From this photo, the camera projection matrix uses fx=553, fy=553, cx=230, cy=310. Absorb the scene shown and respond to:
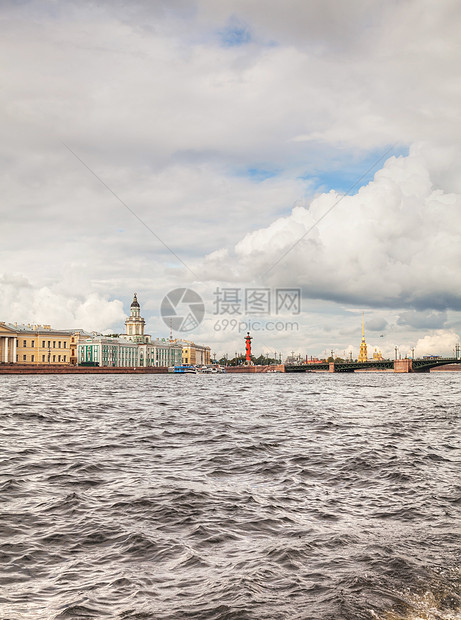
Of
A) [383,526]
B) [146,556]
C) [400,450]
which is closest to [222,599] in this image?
[146,556]

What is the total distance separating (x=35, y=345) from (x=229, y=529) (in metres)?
125

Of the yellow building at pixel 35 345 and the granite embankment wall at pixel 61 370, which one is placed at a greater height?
the yellow building at pixel 35 345

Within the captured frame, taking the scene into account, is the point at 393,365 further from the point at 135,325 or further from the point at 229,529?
the point at 229,529

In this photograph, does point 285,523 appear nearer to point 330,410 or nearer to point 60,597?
point 60,597

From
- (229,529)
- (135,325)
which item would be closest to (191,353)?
(135,325)

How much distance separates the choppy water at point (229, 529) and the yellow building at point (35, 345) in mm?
110254

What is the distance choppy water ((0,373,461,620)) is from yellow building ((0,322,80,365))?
110 m

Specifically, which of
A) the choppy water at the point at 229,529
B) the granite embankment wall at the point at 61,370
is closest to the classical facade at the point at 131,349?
the granite embankment wall at the point at 61,370

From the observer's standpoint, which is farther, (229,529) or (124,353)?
(124,353)

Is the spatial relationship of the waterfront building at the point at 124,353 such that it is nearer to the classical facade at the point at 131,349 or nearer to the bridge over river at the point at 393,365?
the classical facade at the point at 131,349

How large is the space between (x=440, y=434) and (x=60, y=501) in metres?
Result: 10.6

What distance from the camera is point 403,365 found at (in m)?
113

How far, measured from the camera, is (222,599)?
4277 mm

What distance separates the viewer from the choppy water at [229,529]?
4.23 meters
